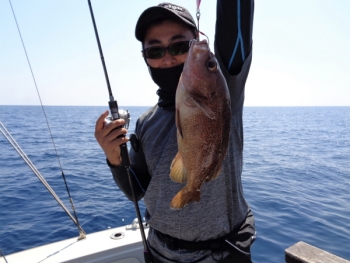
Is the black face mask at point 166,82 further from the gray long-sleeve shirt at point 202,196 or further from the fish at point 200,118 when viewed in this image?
the fish at point 200,118

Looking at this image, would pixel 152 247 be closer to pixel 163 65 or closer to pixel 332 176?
pixel 163 65

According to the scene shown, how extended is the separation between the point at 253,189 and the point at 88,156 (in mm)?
8258

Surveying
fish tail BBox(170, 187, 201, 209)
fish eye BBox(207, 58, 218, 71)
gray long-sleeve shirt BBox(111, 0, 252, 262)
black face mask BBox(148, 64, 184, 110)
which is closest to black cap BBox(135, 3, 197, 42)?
black face mask BBox(148, 64, 184, 110)

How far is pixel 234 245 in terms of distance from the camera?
1686 mm

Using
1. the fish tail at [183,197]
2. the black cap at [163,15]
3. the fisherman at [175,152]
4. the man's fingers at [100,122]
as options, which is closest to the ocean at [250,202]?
the fisherman at [175,152]

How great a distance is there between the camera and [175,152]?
184 centimetres

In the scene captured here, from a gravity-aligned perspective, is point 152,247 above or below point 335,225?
above

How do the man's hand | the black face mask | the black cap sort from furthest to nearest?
1. the black face mask
2. the black cap
3. the man's hand

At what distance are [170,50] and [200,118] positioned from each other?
0.66 metres

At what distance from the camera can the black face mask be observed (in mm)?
1908

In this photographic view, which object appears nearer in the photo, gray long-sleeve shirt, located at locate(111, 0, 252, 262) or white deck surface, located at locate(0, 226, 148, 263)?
gray long-sleeve shirt, located at locate(111, 0, 252, 262)

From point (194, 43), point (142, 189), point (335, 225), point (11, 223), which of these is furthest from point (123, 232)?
point (335, 225)

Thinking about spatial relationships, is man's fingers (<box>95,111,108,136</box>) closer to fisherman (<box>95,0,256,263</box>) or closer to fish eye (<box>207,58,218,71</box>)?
fisherman (<box>95,0,256,263</box>)


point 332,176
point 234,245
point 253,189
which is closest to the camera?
point 234,245
